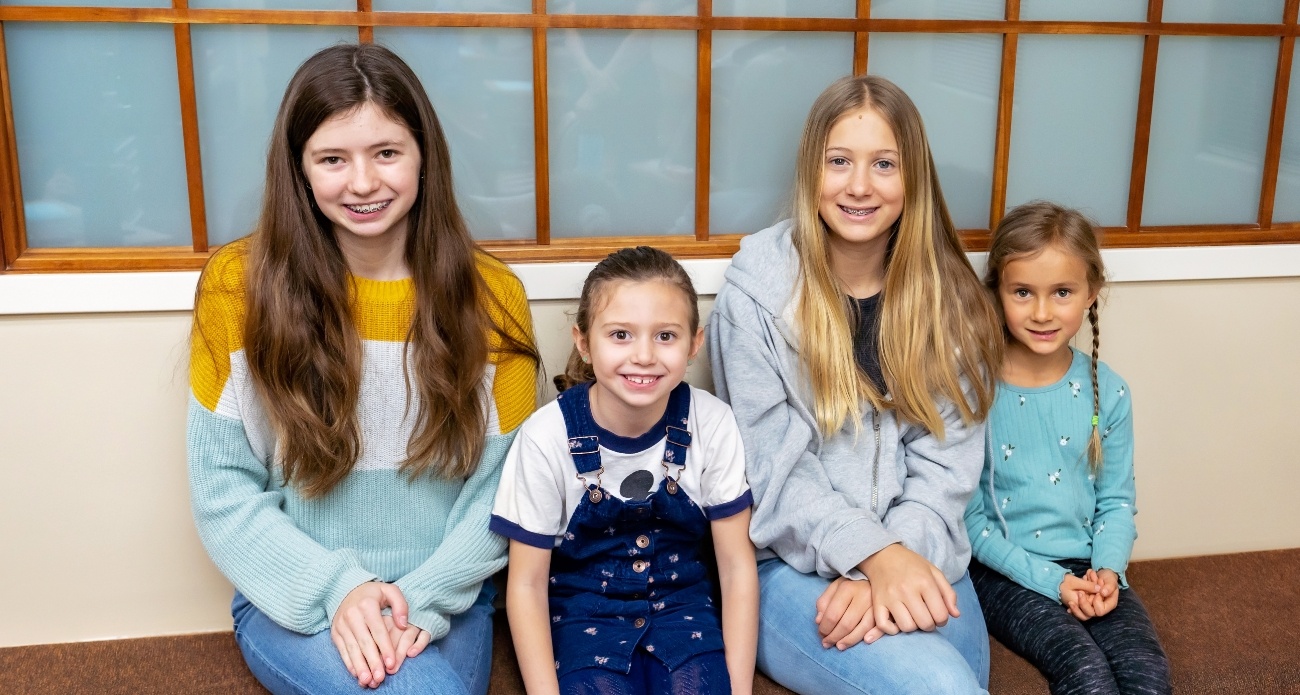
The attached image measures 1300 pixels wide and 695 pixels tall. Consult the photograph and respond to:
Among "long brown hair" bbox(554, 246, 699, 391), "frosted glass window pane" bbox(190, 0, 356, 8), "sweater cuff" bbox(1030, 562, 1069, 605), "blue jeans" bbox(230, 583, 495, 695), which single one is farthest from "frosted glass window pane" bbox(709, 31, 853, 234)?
"blue jeans" bbox(230, 583, 495, 695)

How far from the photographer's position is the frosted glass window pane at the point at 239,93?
70.5 inches

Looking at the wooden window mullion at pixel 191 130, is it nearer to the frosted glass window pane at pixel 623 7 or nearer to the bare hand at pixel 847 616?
the frosted glass window pane at pixel 623 7

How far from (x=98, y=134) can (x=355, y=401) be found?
631mm

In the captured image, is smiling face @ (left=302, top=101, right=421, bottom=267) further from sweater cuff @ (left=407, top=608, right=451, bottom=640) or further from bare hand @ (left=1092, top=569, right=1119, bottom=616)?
bare hand @ (left=1092, top=569, right=1119, bottom=616)

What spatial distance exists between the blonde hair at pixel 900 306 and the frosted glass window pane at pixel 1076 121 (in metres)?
0.37

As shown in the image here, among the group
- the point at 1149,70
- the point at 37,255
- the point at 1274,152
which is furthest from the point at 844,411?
the point at 37,255

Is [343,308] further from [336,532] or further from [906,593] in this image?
[906,593]

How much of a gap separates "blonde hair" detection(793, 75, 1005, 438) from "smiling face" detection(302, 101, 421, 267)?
0.64m

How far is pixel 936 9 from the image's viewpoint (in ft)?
6.53

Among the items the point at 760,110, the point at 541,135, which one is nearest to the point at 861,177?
the point at 760,110

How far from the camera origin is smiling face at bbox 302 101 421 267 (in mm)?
1570

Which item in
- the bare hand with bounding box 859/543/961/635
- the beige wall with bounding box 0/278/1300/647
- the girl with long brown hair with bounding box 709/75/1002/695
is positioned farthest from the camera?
the beige wall with bounding box 0/278/1300/647

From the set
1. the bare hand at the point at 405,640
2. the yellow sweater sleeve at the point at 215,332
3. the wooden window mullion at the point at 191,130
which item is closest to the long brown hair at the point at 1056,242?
the bare hand at the point at 405,640

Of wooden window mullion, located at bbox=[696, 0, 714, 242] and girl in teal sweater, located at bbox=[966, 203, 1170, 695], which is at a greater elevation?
wooden window mullion, located at bbox=[696, 0, 714, 242]
